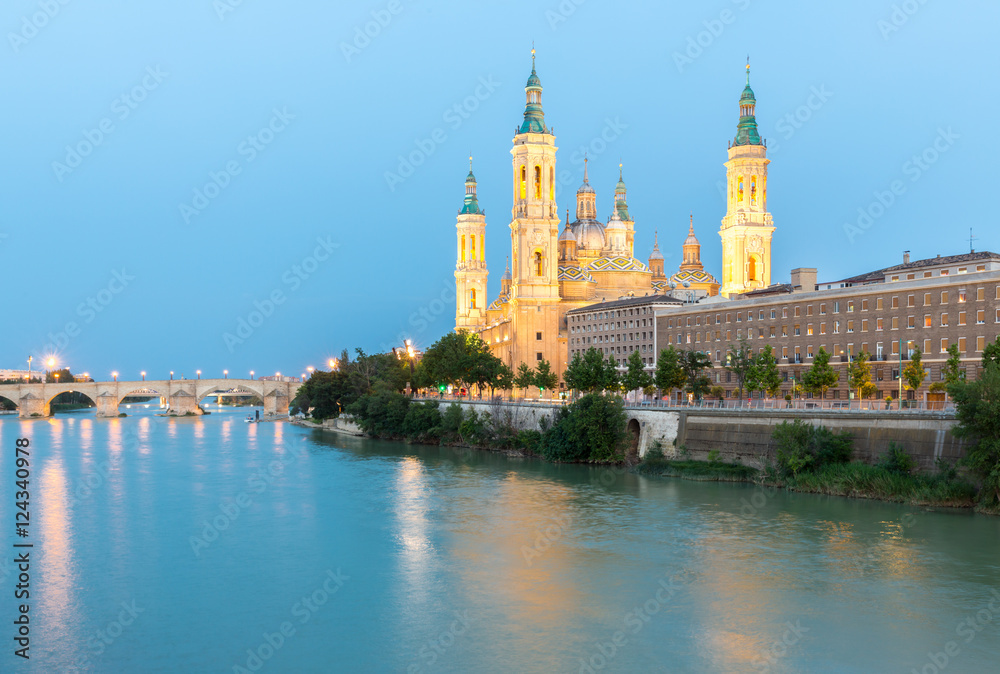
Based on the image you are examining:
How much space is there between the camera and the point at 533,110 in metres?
120

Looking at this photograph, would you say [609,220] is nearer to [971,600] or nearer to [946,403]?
[946,403]

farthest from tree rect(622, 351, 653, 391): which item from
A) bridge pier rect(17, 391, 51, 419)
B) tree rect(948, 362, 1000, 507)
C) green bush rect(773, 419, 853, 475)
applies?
bridge pier rect(17, 391, 51, 419)

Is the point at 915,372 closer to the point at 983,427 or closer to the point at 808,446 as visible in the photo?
the point at 808,446

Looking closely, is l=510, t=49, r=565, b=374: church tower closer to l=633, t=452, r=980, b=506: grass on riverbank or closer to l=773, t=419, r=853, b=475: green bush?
l=633, t=452, r=980, b=506: grass on riverbank

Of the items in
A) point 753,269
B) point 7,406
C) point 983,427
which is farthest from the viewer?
point 7,406

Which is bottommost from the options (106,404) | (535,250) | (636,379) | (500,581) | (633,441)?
(500,581)

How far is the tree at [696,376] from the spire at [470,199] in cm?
8396

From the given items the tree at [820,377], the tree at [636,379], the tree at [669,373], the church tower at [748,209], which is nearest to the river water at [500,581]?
the tree at [820,377]

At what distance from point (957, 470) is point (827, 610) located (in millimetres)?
18016

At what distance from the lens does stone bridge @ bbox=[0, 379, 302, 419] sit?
142500 mm

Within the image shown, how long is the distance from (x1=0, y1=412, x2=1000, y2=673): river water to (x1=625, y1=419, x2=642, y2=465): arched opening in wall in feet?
31.5

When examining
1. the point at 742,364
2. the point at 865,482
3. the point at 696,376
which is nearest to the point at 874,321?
the point at 742,364

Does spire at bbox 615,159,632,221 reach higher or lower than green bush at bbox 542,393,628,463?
higher

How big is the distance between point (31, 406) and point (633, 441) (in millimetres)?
117970
